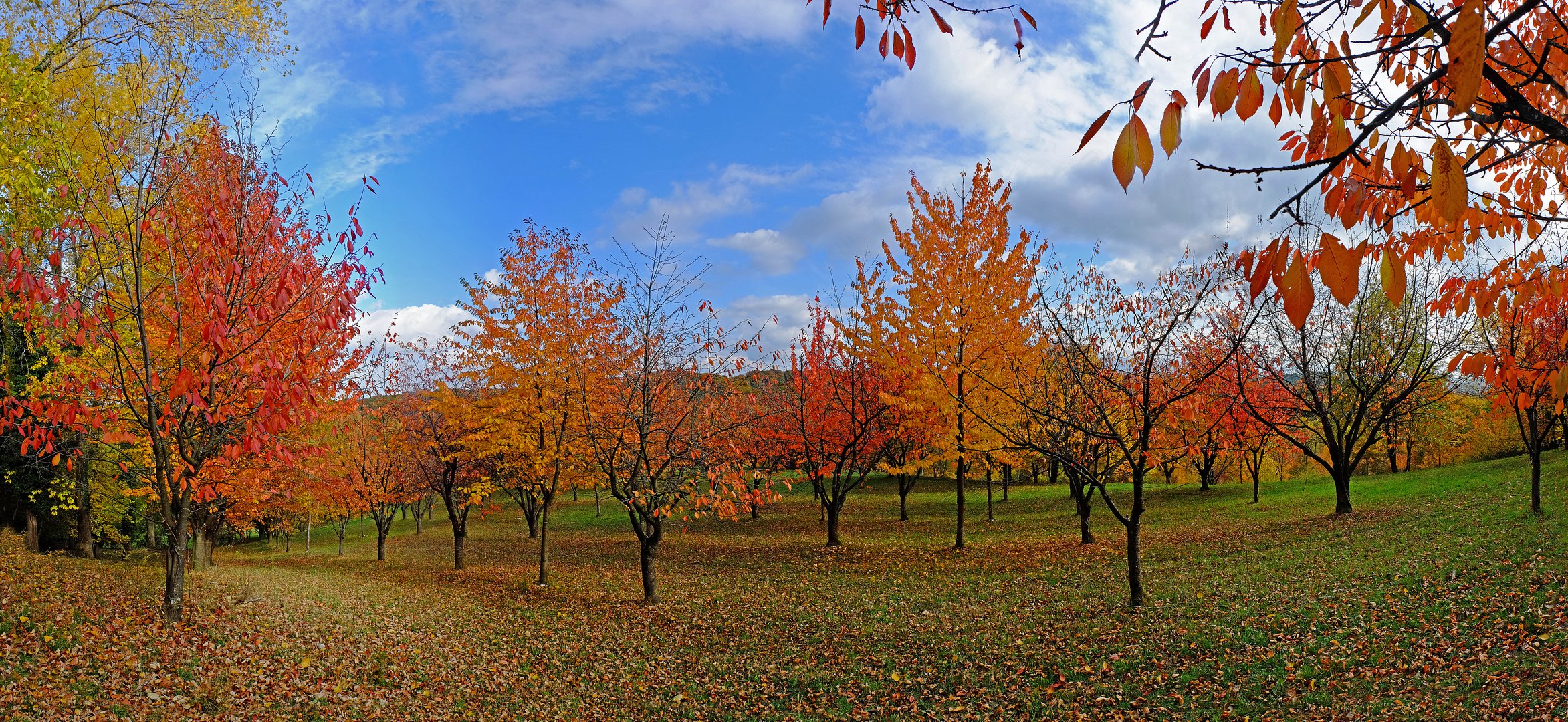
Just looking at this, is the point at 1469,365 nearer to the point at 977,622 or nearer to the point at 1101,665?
the point at 1101,665

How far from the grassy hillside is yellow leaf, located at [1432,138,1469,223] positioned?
6.45 metres

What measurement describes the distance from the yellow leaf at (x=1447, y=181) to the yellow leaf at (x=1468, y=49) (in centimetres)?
11

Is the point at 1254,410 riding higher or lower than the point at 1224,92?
lower

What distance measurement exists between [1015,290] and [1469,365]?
1309 cm

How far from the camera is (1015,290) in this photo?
16.4m

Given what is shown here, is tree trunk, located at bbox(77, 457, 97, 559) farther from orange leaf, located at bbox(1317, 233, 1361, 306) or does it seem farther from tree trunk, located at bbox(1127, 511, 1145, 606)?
orange leaf, located at bbox(1317, 233, 1361, 306)

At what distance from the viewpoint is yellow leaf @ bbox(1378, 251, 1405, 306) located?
1.79 meters

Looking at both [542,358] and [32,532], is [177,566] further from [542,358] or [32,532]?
[32,532]

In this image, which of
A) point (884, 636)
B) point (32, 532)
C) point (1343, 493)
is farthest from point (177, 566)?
point (1343, 493)

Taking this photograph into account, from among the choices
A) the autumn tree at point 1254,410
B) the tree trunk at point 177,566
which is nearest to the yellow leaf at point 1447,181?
the tree trunk at point 177,566

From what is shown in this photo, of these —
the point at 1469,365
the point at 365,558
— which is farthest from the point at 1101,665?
the point at 365,558

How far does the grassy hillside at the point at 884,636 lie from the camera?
272 inches

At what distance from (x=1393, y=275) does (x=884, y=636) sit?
9.90 m

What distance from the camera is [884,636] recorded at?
10.7 meters
